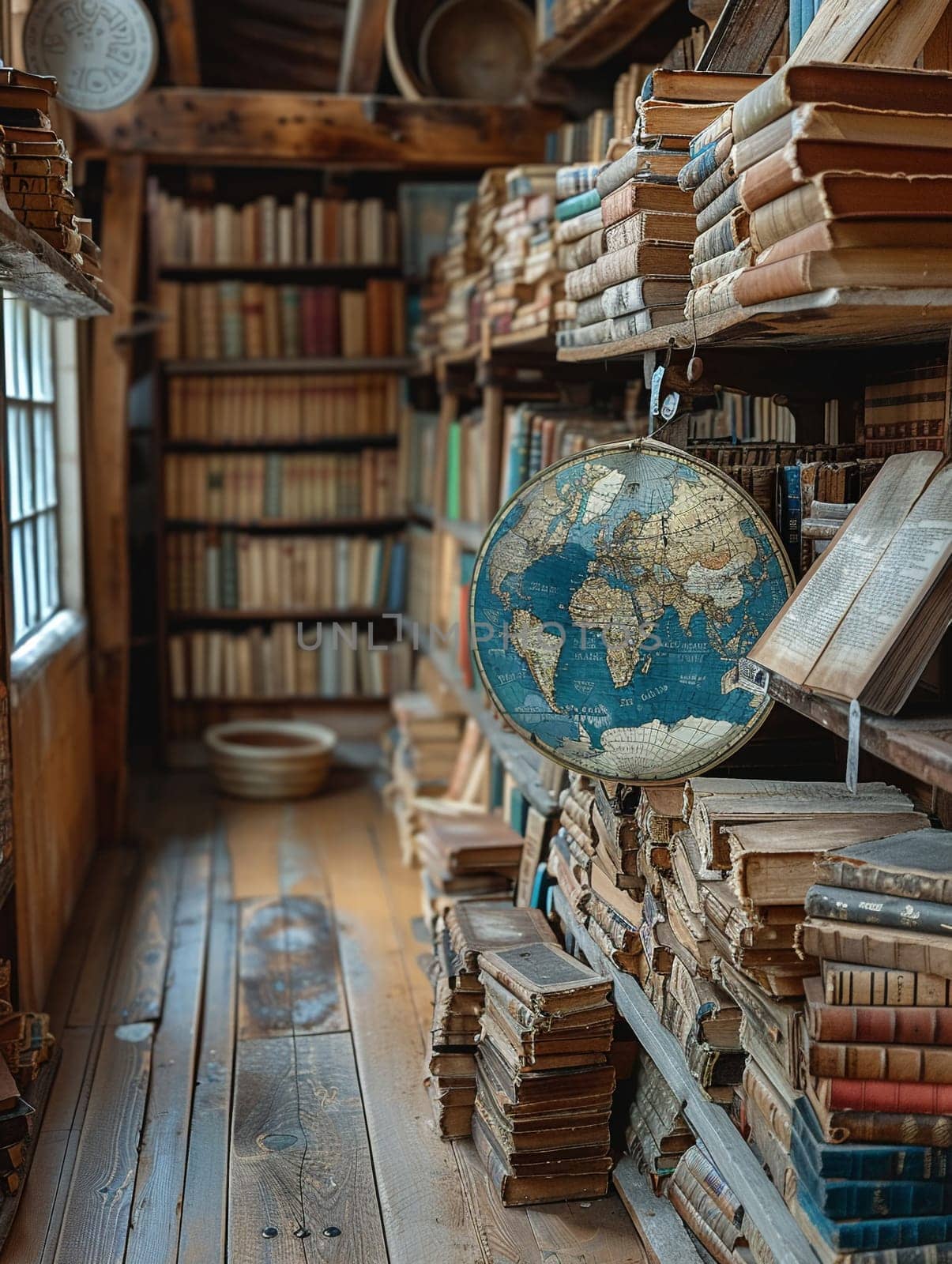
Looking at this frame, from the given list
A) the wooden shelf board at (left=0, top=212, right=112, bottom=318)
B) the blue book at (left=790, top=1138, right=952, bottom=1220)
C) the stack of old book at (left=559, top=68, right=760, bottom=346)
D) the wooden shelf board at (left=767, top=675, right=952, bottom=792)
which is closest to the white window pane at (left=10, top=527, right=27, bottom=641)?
the wooden shelf board at (left=0, top=212, right=112, bottom=318)

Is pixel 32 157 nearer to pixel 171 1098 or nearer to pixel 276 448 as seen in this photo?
pixel 171 1098

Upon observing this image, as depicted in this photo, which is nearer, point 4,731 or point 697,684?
point 697,684

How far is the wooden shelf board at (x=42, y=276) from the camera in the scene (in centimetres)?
218

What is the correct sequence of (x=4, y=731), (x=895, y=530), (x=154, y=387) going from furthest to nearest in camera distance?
1. (x=154, y=387)
2. (x=4, y=731)
3. (x=895, y=530)

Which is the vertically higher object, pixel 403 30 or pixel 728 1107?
pixel 403 30

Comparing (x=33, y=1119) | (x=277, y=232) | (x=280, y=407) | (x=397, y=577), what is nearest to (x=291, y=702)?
(x=397, y=577)

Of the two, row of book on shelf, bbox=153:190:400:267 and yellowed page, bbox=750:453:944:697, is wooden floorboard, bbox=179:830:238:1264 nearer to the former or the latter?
yellowed page, bbox=750:453:944:697

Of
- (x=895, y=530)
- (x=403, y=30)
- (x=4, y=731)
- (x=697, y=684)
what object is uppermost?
(x=403, y=30)

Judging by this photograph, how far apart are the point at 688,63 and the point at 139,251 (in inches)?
131

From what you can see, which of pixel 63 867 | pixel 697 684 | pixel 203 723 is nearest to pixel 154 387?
pixel 203 723

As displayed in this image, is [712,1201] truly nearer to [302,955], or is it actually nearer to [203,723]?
[302,955]


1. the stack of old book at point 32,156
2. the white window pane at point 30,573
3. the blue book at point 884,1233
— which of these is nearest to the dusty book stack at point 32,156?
the stack of old book at point 32,156

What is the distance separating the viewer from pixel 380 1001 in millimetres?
3533

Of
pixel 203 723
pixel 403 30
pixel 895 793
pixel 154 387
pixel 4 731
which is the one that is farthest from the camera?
pixel 203 723
